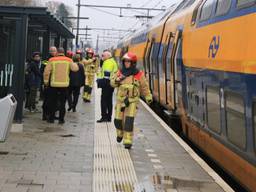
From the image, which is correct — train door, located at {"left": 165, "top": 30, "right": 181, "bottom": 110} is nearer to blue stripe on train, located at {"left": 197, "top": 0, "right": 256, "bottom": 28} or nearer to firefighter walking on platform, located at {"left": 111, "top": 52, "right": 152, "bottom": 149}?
firefighter walking on platform, located at {"left": 111, "top": 52, "right": 152, "bottom": 149}

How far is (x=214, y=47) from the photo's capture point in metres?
7.98

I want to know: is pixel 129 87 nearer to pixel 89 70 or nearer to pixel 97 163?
pixel 97 163

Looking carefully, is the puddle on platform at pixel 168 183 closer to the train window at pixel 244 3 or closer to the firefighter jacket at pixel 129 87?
the firefighter jacket at pixel 129 87

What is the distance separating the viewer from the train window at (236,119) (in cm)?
656

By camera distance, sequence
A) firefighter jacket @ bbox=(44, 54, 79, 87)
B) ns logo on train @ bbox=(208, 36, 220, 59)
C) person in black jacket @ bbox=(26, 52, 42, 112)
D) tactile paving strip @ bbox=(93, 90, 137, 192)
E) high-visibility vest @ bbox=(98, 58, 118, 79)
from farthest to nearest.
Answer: person in black jacket @ bbox=(26, 52, 42, 112) → high-visibility vest @ bbox=(98, 58, 118, 79) → firefighter jacket @ bbox=(44, 54, 79, 87) → ns logo on train @ bbox=(208, 36, 220, 59) → tactile paving strip @ bbox=(93, 90, 137, 192)

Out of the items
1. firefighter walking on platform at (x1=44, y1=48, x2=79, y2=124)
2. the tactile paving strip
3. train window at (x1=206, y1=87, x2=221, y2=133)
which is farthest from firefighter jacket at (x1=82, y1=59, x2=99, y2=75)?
train window at (x1=206, y1=87, x2=221, y2=133)

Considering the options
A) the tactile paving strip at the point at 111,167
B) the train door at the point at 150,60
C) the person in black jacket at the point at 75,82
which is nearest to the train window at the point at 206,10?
the tactile paving strip at the point at 111,167

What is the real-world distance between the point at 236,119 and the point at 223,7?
1.79 meters

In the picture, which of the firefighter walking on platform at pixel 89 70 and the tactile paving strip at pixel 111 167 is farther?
the firefighter walking on platform at pixel 89 70

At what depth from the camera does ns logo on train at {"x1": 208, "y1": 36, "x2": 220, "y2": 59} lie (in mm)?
7815

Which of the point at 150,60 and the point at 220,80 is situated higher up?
the point at 150,60

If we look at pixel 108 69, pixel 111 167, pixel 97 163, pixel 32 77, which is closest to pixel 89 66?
pixel 32 77

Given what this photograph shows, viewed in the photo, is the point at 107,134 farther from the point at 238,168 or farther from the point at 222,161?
the point at 238,168

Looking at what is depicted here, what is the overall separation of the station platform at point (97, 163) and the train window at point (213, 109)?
0.63m
